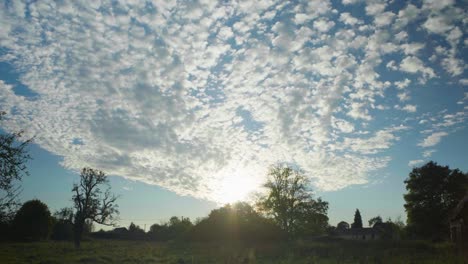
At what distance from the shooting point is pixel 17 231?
60.8 m

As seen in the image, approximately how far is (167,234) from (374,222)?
83480 mm

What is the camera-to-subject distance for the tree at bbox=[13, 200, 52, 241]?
6166 cm

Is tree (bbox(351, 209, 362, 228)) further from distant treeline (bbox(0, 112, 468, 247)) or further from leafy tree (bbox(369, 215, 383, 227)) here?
distant treeline (bbox(0, 112, 468, 247))

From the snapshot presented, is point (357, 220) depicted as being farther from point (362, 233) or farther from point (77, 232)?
point (77, 232)

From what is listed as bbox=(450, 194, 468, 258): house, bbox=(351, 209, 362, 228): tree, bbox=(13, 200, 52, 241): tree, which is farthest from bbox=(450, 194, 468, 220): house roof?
bbox=(351, 209, 362, 228): tree

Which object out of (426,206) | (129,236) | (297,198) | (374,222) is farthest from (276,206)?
(374,222)

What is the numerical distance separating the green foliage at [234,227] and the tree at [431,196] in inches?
863

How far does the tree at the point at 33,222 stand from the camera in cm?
6166

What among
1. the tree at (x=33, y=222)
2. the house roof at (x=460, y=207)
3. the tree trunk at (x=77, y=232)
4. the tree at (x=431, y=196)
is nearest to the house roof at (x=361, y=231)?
the tree at (x=431, y=196)

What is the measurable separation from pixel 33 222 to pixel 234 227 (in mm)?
38836

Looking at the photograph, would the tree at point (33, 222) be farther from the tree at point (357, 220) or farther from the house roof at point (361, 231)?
the tree at point (357, 220)

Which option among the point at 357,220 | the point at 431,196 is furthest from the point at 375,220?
the point at 431,196

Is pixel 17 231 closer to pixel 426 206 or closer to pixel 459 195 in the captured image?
pixel 426 206

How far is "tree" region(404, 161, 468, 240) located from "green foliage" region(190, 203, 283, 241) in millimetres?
21929
